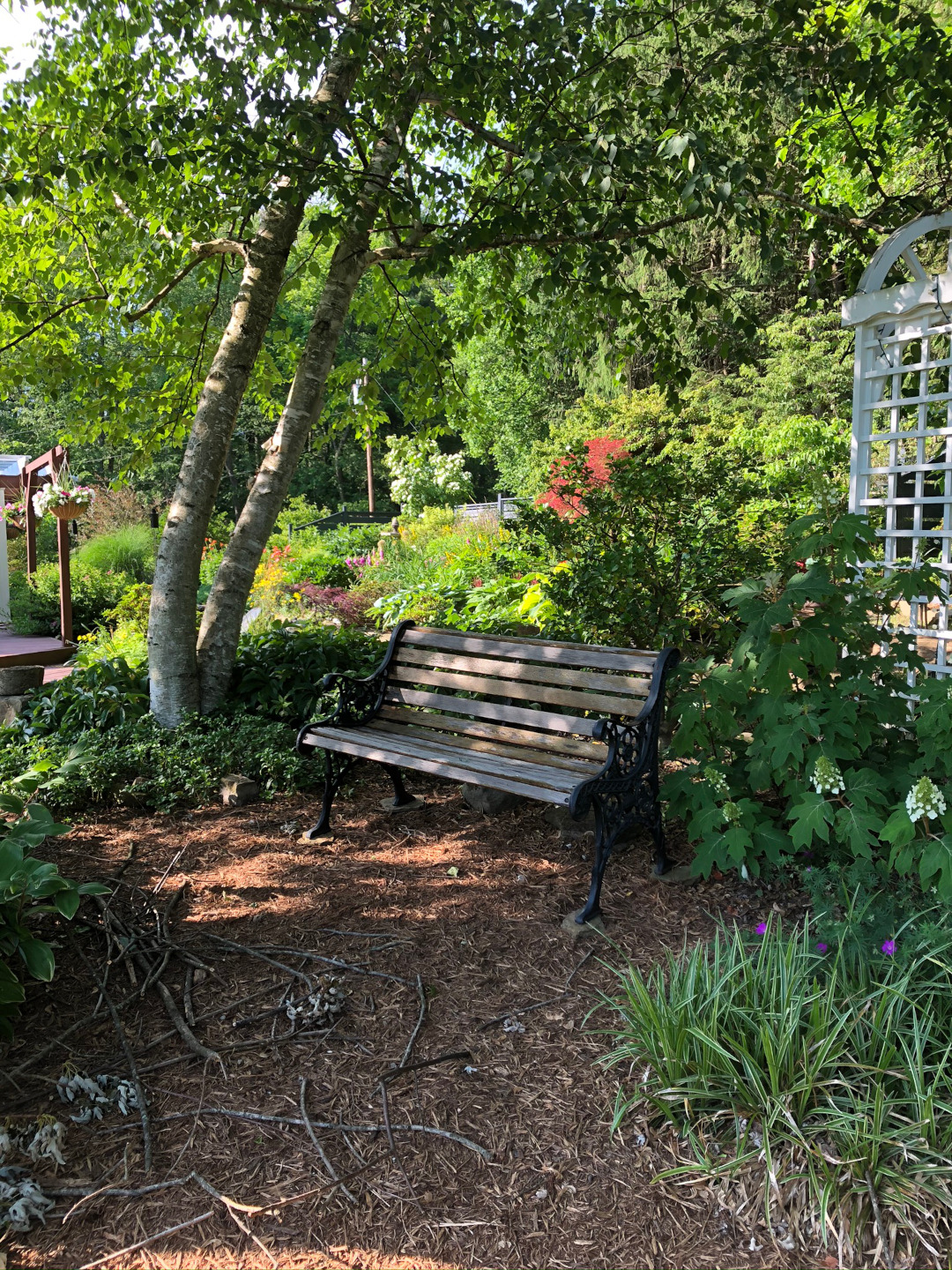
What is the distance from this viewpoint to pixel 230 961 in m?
2.98

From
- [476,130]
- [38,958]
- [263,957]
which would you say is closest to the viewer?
[38,958]

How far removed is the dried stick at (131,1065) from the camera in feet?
6.96

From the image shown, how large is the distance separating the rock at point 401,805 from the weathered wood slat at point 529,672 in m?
0.74

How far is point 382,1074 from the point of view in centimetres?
241

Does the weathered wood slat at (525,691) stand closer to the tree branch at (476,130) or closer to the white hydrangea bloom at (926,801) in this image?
the white hydrangea bloom at (926,801)

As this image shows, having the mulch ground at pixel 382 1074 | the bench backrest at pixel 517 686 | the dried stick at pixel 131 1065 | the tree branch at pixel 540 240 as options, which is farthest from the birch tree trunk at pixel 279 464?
the dried stick at pixel 131 1065

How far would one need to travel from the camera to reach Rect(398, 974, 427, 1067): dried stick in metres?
2.46

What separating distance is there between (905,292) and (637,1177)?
462 centimetres

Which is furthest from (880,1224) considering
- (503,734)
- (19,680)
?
(19,680)

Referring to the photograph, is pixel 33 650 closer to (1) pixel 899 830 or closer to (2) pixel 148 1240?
(2) pixel 148 1240

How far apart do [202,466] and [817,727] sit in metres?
3.92

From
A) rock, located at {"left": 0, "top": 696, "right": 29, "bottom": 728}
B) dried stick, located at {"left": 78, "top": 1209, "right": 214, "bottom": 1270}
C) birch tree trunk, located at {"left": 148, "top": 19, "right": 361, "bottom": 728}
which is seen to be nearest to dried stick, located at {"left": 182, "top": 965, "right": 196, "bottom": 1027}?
dried stick, located at {"left": 78, "top": 1209, "right": 214, "bottom": 1270}

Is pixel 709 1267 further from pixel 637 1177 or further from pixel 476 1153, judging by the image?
pixel 476 1153

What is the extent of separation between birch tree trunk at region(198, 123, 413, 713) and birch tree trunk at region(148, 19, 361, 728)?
0.19 m
